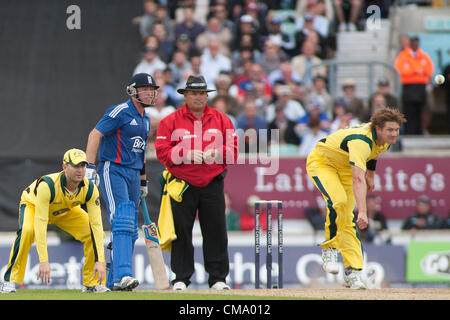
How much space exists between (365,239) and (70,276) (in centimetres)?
464

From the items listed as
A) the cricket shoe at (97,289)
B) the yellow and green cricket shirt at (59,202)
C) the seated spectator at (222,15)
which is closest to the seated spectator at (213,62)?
the seated spectator at (222,15)

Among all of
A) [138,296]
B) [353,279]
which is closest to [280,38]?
[353,279]

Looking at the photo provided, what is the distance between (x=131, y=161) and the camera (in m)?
10.2

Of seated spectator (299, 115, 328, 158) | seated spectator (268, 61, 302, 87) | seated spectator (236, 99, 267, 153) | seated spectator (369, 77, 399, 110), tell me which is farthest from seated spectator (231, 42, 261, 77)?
seated spectator (369, 77, 399, 110)

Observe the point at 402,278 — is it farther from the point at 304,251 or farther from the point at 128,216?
the point at 128,216

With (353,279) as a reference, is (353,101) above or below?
above

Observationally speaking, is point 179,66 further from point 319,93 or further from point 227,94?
point 319,93

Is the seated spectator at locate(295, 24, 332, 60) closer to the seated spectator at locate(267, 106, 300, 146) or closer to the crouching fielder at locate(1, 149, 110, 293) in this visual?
the seated spectator at locate(267, 106, 300, 146)

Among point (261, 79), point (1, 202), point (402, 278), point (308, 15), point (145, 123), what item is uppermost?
point (308, 15)

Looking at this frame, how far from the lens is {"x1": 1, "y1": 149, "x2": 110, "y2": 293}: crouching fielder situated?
32.3 feet

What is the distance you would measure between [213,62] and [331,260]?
316 inches

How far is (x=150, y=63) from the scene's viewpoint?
18031mm

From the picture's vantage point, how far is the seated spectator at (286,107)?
664 inches

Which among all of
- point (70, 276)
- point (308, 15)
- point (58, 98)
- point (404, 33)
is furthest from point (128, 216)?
point (404, 33)
